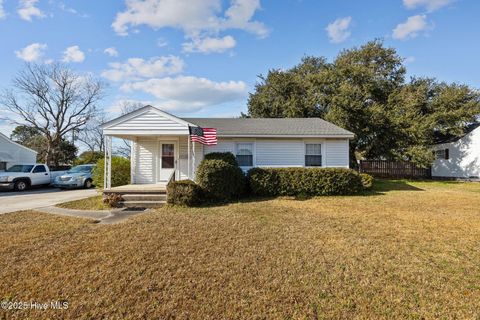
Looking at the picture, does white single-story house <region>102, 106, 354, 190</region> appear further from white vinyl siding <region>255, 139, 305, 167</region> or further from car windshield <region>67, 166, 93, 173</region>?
car windshield <region>67, 166, 93, 173</region>

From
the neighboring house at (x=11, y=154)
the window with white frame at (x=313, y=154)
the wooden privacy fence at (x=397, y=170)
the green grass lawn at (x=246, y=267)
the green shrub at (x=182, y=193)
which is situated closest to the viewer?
the green grass lawn at (x=246, y=267)

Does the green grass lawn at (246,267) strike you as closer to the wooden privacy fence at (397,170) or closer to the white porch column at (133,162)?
the white porch column at (133,162)

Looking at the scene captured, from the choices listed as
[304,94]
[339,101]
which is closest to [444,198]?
[339,101]

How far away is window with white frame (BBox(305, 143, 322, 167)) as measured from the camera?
1280 cm

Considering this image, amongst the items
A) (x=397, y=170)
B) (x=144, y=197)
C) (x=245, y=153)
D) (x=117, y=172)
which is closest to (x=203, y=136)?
(x=245, y=153)

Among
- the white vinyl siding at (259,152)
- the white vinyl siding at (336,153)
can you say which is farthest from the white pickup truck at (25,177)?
the white vinyl siding at (336,153)

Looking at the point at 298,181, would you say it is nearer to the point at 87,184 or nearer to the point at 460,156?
the point at 87,184

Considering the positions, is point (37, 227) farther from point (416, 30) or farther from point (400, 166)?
point (400, 166)

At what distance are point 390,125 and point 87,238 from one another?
20507 mm

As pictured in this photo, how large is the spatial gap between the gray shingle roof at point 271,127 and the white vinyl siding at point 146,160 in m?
3.10

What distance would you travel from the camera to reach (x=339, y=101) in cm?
1892

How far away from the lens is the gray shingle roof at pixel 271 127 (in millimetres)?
12367

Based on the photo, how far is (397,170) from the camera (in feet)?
70.7

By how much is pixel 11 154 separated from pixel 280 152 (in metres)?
22.4
